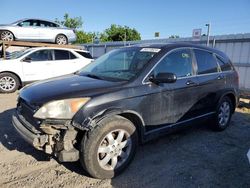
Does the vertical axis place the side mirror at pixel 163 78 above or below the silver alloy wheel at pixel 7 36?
below

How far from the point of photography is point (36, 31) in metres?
11.5

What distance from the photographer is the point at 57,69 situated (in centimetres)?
966

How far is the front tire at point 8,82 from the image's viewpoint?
862cm

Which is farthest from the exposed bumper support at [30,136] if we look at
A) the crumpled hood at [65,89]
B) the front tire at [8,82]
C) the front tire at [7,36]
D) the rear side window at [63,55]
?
the front tire at [7,36]

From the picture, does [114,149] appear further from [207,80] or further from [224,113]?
[224,113]

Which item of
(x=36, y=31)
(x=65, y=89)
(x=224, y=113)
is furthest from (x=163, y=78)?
(x=36, y=31)

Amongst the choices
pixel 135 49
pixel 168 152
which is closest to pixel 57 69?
pixel 135 49

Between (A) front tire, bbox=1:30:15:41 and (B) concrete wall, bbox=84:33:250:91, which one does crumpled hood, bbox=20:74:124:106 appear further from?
(A) front tire, bbox=1:30:15:41

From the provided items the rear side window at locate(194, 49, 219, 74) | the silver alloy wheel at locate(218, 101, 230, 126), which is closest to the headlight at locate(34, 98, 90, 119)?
the rear side window at locate(194, 49, 219, 74)

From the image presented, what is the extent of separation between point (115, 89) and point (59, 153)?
1046 millimetres

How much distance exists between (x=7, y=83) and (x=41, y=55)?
5.25 feet

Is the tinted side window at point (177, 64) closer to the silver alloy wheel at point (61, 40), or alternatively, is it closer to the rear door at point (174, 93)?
the rear door at point (174, 93)

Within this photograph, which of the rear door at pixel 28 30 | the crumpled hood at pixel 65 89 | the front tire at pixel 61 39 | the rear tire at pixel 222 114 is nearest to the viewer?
the crumpled hood at pixel 65 89

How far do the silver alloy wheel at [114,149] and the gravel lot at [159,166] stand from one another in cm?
20
